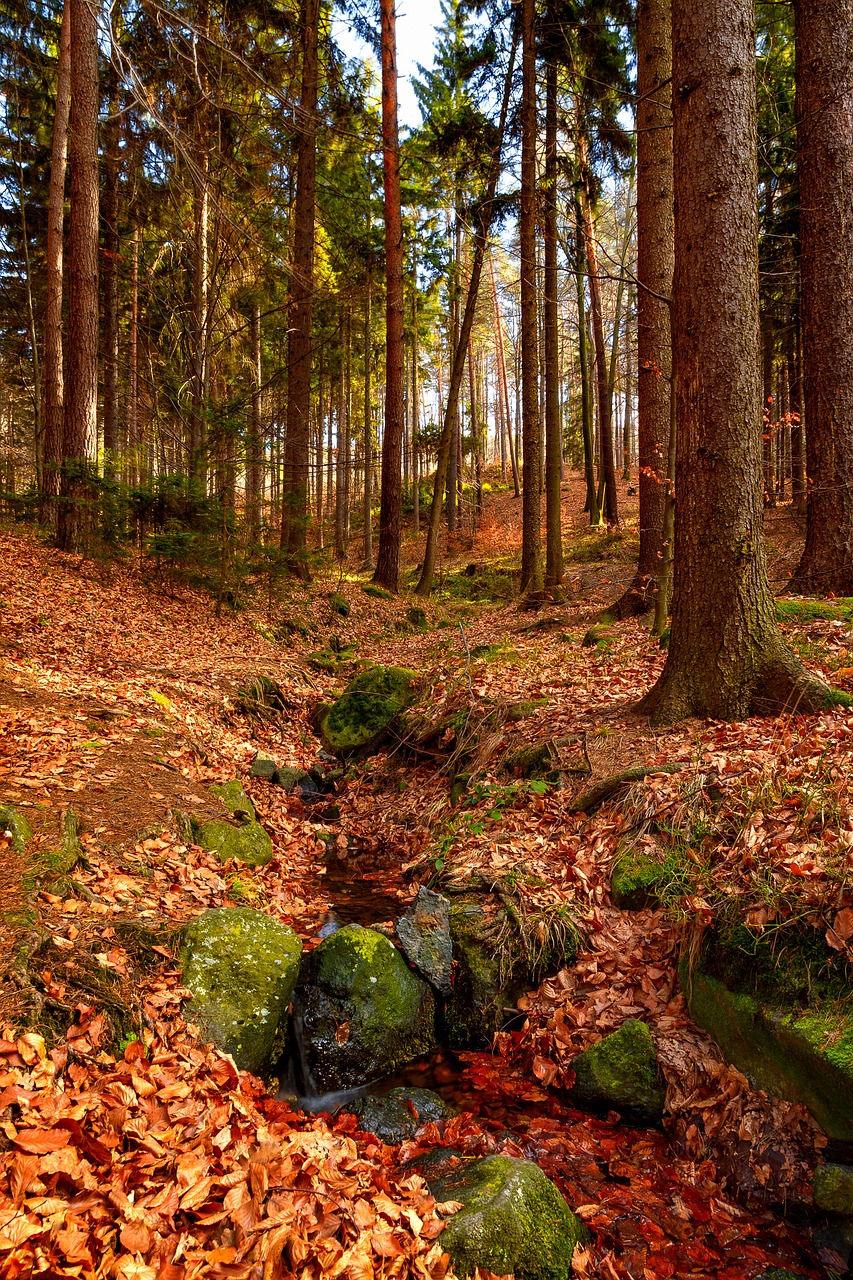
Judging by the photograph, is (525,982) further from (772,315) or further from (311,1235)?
(772,315)

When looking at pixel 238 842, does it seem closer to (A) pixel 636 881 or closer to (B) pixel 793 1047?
(A) pixel 636 881

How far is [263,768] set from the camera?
25.0 feet

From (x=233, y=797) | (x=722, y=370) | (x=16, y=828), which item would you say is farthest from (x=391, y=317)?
(x=16, y=828)

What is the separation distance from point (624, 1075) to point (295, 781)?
5.15m

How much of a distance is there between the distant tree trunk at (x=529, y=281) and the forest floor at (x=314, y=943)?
6142mm

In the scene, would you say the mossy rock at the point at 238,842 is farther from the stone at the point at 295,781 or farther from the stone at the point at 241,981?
the stone at the point at 295,781

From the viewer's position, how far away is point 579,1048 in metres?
3.79

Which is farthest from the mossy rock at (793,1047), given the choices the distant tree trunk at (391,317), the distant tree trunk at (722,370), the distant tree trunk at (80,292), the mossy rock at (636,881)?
the distant tree trunk at (391,317)

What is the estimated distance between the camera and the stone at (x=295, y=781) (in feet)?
25.4

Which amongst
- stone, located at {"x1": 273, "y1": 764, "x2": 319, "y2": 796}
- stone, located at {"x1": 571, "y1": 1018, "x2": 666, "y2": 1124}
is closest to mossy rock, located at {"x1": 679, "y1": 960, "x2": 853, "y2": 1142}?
stone, located at {"x1": 571, "y1": 1018, "x2": 666, "y2": 1124}

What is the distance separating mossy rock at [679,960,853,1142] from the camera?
2.77 meters

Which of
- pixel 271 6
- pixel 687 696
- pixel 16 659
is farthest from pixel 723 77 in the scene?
pixel 271 6

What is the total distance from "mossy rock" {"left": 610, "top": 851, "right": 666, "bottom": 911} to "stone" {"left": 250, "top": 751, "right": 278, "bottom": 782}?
4.37 m

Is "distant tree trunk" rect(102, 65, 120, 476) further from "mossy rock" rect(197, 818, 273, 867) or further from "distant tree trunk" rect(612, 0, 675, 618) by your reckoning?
"mossy rock" rect(197, 818, 273, 867)
